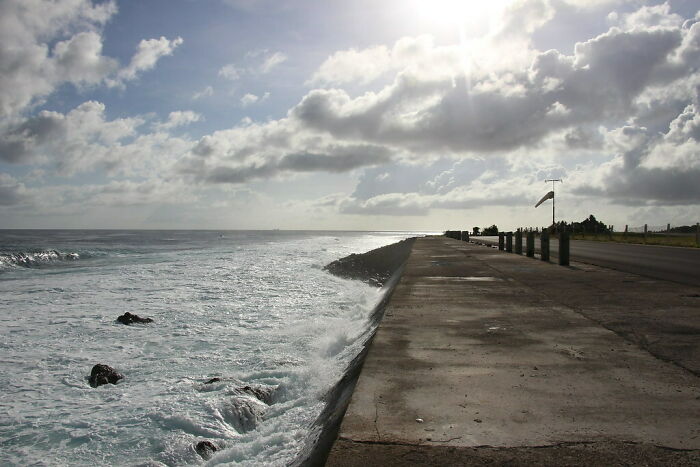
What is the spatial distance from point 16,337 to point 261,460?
27.6 feet

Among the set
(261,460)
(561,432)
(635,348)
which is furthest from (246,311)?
(561,432)

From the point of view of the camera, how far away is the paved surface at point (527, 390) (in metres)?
2.40

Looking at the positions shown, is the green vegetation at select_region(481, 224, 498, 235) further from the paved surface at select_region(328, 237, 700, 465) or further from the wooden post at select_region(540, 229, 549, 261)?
the paved surface at select_region(328, 237, 700, 465)

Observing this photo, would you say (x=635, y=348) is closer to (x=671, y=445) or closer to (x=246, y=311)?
(x=671, y=445)

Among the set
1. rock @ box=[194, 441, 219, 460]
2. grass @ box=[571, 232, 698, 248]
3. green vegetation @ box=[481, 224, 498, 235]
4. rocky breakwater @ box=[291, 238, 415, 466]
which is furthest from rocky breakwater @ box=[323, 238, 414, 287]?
green vegetation @ box=[481, 224, 498, 235]

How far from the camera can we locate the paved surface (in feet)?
7.86

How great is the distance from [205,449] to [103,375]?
3285mm

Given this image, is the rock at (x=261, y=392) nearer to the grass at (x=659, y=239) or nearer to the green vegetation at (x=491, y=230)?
the grass at (x=659, y=239)

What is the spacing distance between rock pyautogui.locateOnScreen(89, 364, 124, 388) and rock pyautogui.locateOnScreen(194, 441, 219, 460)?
3.01 m

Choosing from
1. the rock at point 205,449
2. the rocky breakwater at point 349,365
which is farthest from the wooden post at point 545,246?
the rock at point 205,449

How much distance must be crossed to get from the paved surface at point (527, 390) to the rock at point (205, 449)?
68.1 inches

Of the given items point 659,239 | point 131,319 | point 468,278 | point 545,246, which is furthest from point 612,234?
point 131,319

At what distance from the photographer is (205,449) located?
14.2 ft

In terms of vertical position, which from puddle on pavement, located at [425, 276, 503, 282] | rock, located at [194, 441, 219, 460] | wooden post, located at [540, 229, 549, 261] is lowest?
rock, located at [194, 441, 219, 460]
